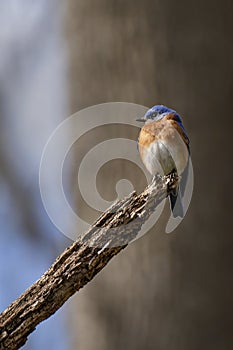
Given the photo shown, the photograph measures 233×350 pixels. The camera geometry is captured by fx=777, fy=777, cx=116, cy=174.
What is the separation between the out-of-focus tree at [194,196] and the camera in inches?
63.0

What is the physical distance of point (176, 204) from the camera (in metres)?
1.56

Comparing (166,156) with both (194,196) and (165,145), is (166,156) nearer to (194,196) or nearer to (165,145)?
(165,145)

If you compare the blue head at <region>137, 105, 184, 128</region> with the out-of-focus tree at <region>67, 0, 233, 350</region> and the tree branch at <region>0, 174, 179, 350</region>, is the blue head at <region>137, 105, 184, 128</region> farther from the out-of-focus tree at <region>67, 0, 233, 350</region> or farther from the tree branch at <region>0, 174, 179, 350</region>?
the tree branch at <region>0, 174, 179, 350</region>

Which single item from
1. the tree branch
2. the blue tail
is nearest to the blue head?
the blue tail

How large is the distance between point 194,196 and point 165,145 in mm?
213

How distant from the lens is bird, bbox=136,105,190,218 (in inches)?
63.9

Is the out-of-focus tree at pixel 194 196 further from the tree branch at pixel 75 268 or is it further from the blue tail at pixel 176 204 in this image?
the tree branch at pixel 75 268

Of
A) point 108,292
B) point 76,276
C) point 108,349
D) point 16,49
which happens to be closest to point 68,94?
point 108,292

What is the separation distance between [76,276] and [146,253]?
64 cm

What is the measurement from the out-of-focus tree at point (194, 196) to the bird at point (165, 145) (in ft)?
0.08

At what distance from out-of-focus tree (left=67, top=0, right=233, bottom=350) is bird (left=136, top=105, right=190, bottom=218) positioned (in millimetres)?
24

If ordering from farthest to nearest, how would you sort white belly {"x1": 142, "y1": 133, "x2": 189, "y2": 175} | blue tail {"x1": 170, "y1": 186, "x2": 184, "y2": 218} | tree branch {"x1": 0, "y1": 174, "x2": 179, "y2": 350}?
white belly {"x1": 142, "y1": 133, "x2": 189, "y2": 175}, blue tail {"x1": 170, "y1": 186, "x2": 184, "y2": 218}, tree branch {"x1": 0, "y1": 174, "x2": 179, "y2": 350}

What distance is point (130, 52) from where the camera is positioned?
5.68 feet

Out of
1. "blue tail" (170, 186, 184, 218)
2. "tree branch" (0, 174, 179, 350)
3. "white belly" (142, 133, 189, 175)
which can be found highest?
"white belly" (142, 133, 189, 175)
